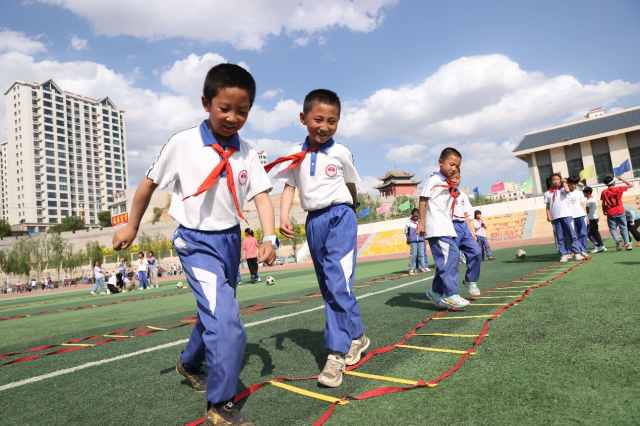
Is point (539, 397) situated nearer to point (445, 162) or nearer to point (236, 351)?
point (236, 351)

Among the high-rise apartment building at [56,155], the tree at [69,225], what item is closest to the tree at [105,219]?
the tree at [69,225]

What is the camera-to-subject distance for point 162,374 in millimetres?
2977

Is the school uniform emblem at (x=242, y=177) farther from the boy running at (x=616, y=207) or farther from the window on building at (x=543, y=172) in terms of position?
the window on building at (x=543, y=172)

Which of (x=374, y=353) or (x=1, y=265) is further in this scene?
(x=1, y=265)

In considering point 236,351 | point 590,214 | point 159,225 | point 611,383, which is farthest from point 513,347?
point 159,225

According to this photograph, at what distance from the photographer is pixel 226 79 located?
7.67 ft

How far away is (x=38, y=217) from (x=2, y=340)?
11165 centimetres

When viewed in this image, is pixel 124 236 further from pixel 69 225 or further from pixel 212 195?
pixel 69 225

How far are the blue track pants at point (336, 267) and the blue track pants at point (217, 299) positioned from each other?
74 centimetres

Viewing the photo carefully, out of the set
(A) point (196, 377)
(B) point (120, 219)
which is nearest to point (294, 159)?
(A) point (196, 377)

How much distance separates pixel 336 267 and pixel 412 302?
2.93 m

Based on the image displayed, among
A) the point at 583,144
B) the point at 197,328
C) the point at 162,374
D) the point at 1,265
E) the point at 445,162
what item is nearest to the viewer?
the point at 197,328

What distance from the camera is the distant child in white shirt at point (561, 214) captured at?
8414mm

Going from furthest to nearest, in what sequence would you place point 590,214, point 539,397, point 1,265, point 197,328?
point 1,265
point 590,214
point 197,328
point 539,397
